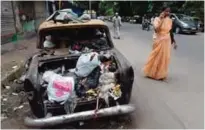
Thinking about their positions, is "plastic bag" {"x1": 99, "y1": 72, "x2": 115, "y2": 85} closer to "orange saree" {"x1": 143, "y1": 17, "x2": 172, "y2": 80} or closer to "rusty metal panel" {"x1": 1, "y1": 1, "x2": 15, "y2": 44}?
"orange saree" {"x1": 143, "y1": 17, "x2": 172, "y2": 80}

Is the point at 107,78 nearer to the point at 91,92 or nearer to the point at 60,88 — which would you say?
the point at 91,92

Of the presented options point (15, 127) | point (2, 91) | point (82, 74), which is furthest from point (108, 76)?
point (2, 91)

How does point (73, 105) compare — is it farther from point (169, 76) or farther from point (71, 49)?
point (169, 76)

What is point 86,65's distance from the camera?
17.0 ft

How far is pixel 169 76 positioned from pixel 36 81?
444cm

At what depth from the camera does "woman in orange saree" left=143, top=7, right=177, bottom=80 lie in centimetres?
750

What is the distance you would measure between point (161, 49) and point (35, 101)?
3.94 m

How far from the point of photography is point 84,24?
6.04 meters

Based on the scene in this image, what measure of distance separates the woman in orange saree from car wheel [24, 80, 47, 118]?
376cm

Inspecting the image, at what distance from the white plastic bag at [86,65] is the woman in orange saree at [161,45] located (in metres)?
2.80

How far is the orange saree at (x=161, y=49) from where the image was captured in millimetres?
7516

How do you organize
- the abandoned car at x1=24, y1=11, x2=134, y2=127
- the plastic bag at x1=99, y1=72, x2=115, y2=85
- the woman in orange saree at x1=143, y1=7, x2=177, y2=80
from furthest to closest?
the woman in orange saree at x1=143, y1=7, x2=177, y2=80 < the plastic bag at x1=99, y1=72, x2=115, y2=85 < the abandoned car at x1=24, y1=11, x2=134, y2=127

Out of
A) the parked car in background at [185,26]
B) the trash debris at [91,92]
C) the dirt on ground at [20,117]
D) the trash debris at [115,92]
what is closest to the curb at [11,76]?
the dirt on ground at [20,117]

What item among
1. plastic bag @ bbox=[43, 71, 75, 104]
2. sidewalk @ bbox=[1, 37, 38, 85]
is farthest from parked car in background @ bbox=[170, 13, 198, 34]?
plastic bag @ bbox=[43, 71, 75, 104]
